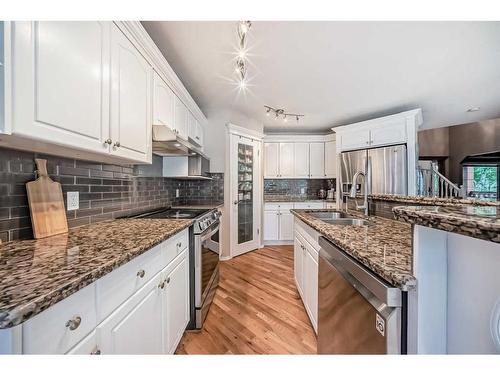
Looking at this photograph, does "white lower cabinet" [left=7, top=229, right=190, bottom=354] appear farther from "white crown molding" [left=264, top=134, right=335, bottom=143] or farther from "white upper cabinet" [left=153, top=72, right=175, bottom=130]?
"white crown molding" [left=264, top=134, right=335, bottom=143]

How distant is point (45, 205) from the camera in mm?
1093

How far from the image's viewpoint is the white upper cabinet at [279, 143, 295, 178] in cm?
457

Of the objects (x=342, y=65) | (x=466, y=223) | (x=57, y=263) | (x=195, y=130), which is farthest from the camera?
(x=195, y=130)

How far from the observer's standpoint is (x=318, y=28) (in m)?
1.68

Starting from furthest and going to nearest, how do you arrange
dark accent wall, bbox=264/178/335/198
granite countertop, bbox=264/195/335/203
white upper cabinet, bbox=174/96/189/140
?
1. dark accent wall, bbox=264/178/335/198
2. granite countertop, bbox=264/195/335/203
3. white upper cabinet, bbox=174/96/189/140

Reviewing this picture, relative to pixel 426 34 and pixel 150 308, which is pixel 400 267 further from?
pixel 426 34

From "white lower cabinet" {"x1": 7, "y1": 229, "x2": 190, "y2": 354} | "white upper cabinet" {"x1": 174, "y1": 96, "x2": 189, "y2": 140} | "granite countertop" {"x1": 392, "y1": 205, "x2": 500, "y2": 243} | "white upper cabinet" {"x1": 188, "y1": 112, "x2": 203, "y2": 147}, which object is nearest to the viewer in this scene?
"granite countertop" {"x1": 392, "y1": 205, "x2": 500, "y2": 243}

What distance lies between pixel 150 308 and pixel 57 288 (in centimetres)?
63

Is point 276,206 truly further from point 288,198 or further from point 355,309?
point 355,309

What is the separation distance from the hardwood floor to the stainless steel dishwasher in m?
0.46

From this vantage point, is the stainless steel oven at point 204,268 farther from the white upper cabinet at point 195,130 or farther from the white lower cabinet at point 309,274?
the white upper cabinet at point 195,130

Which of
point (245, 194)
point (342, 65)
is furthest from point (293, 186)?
point (342, 65)

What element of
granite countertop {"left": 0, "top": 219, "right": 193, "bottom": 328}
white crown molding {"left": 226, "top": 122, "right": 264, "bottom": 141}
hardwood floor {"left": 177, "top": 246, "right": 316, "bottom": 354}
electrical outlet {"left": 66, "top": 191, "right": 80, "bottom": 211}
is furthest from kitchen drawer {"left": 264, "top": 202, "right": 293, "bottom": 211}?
electrical outlet {"left": 66, "top": 191, "right": 80, "bottom": 211}

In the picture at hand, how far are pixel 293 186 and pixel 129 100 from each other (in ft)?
13.1
